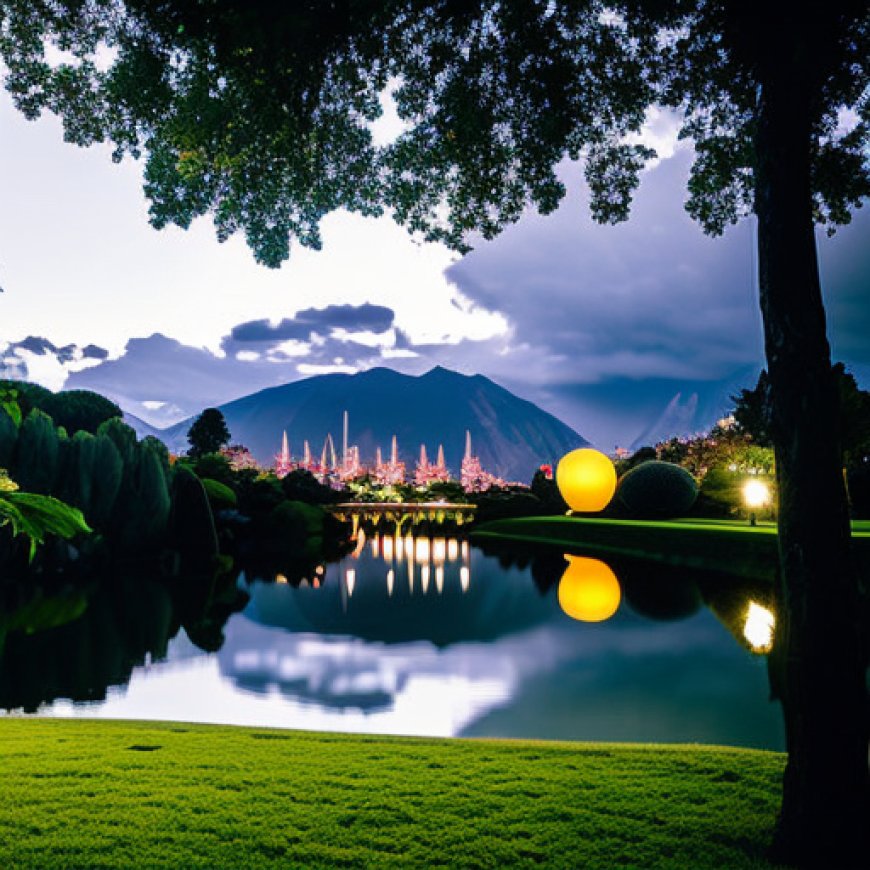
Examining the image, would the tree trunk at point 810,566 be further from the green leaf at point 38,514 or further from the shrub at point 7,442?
the shrub at point 7,442

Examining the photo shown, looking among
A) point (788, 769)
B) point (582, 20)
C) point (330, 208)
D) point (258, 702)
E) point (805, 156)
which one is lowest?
point (258, 702)

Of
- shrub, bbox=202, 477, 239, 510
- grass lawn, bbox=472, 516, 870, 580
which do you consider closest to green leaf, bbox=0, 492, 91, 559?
grass lawn, bbox=472, 516, 870, 580

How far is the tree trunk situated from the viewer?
4.04 m

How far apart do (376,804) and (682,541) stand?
19.8 metres

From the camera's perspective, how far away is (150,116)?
7203 millimetres

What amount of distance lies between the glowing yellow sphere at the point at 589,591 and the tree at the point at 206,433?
31.2 meters

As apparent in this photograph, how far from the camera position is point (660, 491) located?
33.0 metres

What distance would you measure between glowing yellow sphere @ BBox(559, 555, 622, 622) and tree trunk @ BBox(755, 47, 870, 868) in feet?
32.6

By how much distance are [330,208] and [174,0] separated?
7.69ft

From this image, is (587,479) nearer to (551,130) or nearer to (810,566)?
(551,130)

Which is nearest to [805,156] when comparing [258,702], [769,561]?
[258,702]

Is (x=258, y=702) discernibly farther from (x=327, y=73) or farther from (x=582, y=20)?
(x=582, y=20)

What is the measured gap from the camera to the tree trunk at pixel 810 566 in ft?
13.2

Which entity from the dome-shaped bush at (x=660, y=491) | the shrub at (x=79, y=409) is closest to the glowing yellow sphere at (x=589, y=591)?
the dome-shaped bush at (x=660, y=491)
